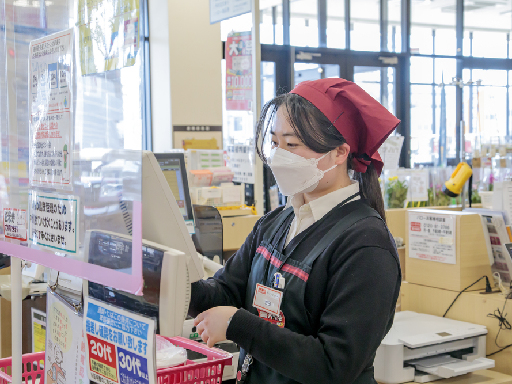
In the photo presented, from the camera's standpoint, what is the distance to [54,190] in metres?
1.13

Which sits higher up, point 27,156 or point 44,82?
point 44,82

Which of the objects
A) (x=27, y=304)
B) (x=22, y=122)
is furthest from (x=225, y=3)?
(x=22, y=122)

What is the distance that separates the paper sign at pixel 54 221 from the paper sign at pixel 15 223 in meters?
0.04

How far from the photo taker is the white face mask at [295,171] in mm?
1383

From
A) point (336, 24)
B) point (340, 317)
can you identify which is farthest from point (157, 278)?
point (336, 24)

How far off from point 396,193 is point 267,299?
4258 mm

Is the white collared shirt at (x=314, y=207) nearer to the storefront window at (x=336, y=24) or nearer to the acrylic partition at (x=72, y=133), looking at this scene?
the acrylic partition at (x=72, y=133)

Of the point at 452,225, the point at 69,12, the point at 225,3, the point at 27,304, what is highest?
the point at 225,3

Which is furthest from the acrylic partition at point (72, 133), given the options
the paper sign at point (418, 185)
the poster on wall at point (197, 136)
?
the poster on wall at point (197, 136)

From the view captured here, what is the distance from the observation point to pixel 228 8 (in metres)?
4.69

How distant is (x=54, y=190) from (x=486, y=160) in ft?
17.5

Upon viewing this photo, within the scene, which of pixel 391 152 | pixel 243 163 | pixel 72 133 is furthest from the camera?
pixel 391 152

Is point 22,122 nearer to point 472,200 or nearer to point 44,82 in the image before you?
point 44,82

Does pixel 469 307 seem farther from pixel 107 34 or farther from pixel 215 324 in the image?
pixel 107 34
